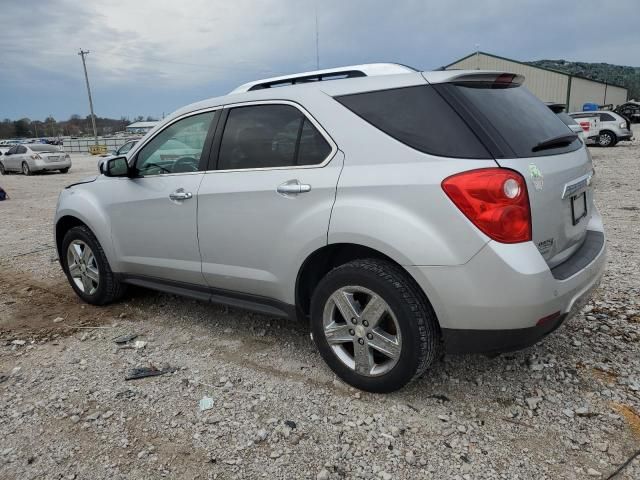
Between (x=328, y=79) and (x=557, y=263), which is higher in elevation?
(x=328, y=79)

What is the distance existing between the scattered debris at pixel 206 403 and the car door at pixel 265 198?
0.72m

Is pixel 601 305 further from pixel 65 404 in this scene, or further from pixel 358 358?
pixel 65 404

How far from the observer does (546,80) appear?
143 feet

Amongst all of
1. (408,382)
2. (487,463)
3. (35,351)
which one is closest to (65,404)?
(35,351)

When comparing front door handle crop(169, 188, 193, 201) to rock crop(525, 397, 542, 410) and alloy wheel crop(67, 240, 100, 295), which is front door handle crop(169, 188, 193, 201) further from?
rock crop(525, 397, 542, 410)

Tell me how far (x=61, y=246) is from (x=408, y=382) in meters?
3.69

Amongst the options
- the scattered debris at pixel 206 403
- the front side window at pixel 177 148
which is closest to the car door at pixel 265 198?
the front side window at pixel 177 148

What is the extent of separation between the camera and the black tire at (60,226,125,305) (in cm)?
431

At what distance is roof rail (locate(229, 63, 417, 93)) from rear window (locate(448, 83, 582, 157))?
433 mm

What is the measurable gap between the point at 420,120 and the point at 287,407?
5.70 ft

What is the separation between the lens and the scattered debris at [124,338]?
12.5 feet

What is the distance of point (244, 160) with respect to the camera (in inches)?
129

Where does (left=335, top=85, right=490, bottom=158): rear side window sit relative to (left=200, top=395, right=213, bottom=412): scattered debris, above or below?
above

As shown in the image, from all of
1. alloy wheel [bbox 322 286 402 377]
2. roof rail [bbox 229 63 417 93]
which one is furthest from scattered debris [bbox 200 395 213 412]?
roof rail [bbox 229 63 417 93]
